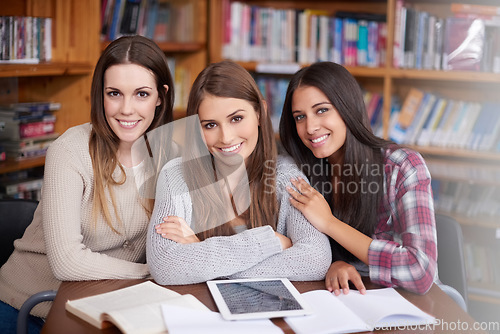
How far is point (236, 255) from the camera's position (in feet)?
4.69

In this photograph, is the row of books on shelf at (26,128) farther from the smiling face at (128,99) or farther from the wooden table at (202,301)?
the wooden table at (202,301)

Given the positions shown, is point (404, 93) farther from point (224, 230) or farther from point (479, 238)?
point (224, 230)

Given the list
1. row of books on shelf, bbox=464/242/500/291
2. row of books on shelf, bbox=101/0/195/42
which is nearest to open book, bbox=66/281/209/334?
row of books on shelf, bbox=101/0/195/42

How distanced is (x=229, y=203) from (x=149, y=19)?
6.12 ft

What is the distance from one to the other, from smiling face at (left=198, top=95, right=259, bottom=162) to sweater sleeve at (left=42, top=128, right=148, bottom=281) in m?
0.37

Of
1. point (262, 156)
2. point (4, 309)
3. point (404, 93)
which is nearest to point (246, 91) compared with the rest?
point (262, 156)

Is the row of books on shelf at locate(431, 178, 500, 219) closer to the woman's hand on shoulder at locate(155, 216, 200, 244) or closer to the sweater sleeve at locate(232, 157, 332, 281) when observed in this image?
the sweater sleeve at locate(232, 157, 332, 281)

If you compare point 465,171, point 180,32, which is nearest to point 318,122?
point 465,171

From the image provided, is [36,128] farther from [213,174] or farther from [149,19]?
[213,174]

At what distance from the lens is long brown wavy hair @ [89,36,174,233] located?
1671mm

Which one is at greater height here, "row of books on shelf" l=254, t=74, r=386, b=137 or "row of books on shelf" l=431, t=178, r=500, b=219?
"row of books on shelf" l=254, t=74, r=386, b=137

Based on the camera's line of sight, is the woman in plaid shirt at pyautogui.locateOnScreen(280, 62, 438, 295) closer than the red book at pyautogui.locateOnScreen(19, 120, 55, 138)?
Yes

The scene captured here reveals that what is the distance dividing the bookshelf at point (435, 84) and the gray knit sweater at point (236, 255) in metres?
1.73

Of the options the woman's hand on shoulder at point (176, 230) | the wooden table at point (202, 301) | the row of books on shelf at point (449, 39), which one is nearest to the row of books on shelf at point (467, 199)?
the row of books on shelf at point (449, 39)
